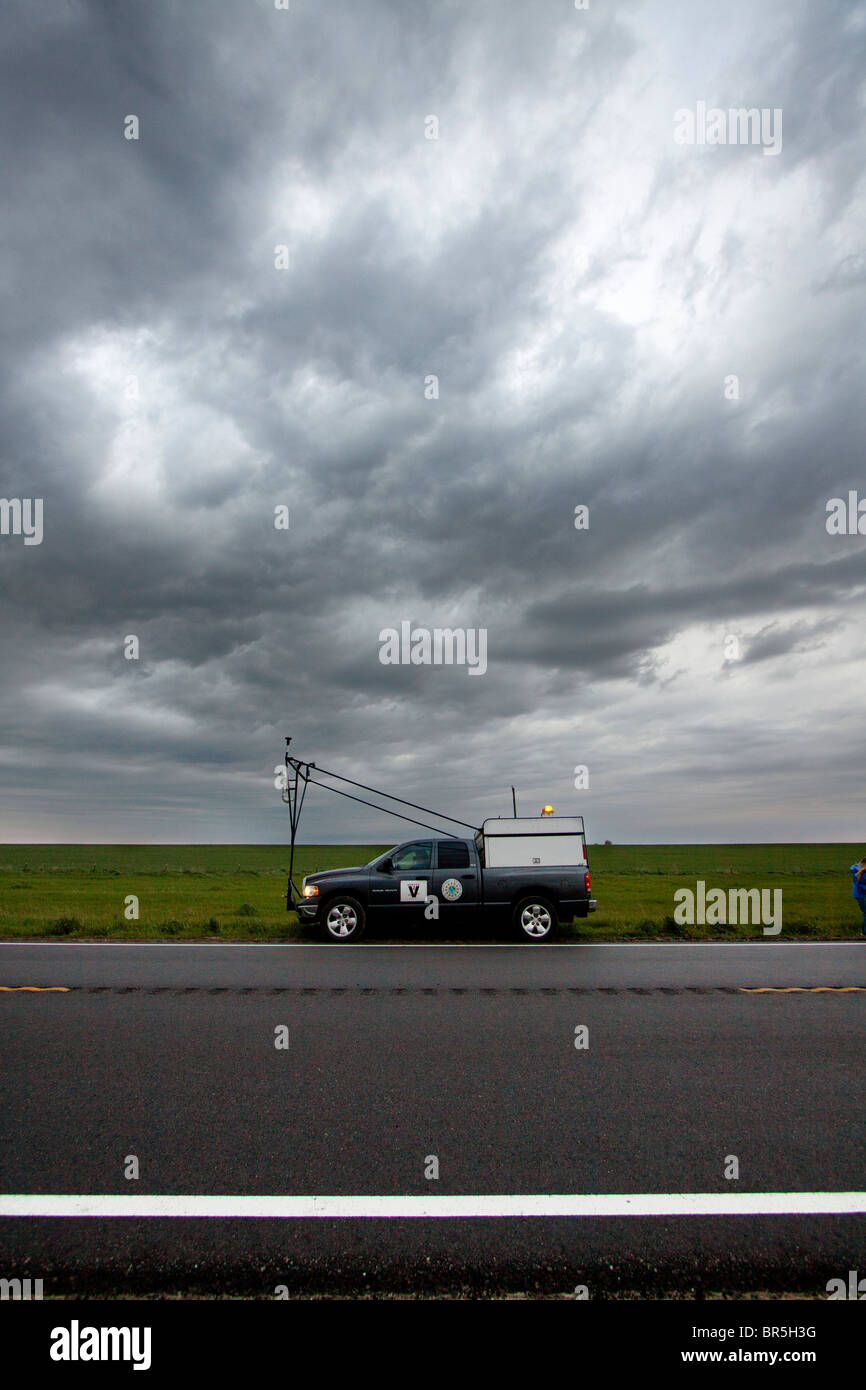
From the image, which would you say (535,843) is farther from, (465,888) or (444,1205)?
(444,1205)

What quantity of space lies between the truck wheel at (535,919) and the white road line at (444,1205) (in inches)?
366

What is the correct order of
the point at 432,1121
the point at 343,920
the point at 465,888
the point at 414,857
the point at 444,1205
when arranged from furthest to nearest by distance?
the point at 414,857 < the point at 465,888 < the point at 343,920 < the point at 432,1121 < the point at 444,1205

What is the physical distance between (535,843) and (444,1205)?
9.91m

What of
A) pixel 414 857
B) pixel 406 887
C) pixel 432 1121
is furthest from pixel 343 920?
pixel 432 1121

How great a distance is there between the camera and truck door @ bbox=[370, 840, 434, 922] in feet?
41.4

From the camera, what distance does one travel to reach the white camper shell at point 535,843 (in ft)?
42.3

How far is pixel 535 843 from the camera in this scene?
1301 centimetres

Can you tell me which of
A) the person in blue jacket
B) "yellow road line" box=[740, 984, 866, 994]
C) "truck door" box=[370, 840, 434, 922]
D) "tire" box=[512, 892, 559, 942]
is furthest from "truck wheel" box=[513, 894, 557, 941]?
the person in blue jacket

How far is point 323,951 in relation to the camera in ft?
37.0

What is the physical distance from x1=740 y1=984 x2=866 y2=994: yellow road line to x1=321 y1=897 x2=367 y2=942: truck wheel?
6.38 m

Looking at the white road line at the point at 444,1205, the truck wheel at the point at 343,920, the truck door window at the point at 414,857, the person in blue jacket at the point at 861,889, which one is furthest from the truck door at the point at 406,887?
the white road line at the point at 444,1205
